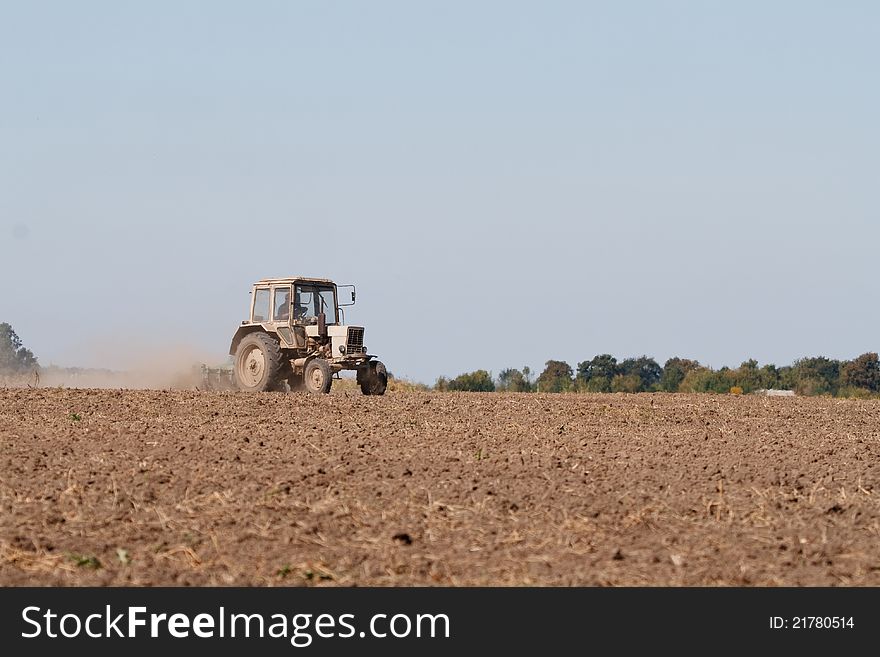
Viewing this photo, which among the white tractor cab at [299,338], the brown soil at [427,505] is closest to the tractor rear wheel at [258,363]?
the white tractor cab at [299,338]

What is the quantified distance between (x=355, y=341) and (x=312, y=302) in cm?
139

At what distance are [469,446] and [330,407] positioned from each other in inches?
250

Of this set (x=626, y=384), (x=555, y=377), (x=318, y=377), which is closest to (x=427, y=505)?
(x=318, y=377)

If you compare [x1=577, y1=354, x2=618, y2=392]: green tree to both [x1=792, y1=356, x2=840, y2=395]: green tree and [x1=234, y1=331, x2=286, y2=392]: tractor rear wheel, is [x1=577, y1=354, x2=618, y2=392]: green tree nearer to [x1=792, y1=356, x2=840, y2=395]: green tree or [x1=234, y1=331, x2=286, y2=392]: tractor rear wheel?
[x1=792, y1=356, x2=840, y2=395]: green tree

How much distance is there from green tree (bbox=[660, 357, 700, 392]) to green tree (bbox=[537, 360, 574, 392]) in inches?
122

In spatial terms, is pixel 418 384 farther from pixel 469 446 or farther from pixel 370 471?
pixel 370 471

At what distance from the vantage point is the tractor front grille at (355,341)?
76.7 ft

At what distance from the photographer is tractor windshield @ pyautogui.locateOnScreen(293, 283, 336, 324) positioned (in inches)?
947

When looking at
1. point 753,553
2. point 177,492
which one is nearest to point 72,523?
point 177,492

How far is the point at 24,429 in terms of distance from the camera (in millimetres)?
14812

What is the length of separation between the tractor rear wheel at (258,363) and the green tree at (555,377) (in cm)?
1407

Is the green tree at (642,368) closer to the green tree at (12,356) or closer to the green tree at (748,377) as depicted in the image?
the green tree at (748,377)

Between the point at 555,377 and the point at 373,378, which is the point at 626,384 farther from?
the point at 373,378

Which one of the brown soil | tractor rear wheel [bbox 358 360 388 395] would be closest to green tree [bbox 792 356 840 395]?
tractor rear wheel [bbox 358 360 388 395]
